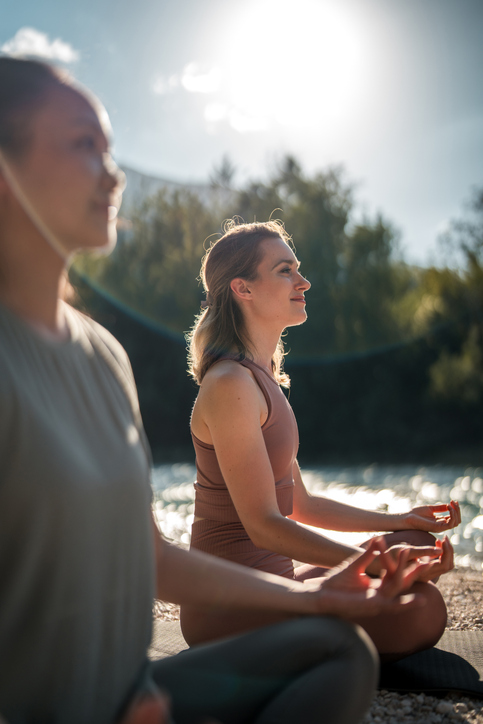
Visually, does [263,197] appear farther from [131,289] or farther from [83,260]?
[83,260]

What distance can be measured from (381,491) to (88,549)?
10485 millimetres

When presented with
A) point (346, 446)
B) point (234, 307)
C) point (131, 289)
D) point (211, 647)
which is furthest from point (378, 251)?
point (211, 647)

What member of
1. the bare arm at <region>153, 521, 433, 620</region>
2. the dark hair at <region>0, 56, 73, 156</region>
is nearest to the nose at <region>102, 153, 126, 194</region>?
the dark hair at <region>0, 56, 73, 156</region>

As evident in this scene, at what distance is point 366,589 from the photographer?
1.18 meters

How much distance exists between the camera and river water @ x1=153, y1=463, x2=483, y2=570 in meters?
5.89

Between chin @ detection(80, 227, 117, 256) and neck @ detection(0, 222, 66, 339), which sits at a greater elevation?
chin @ detection(80, 227, 117, 256)

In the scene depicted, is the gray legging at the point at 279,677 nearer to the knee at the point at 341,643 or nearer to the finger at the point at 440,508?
the knee at the point at 341,643

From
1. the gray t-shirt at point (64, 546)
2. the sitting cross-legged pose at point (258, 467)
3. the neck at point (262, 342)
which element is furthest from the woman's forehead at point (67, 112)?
the neck at point (262, 342)

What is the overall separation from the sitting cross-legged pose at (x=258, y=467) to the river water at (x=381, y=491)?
261cm

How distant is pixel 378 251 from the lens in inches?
820

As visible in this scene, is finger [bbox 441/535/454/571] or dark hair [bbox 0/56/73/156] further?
finger [bbox 441/535/454/571]

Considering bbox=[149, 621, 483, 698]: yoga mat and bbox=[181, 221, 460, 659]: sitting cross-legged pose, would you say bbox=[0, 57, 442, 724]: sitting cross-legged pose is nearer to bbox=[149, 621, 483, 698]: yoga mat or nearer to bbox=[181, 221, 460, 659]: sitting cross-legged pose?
bbox=[181, 221, 460, 659]: sitting cross-legged pose

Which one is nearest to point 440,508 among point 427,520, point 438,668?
point 427,520

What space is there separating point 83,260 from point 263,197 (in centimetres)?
753
